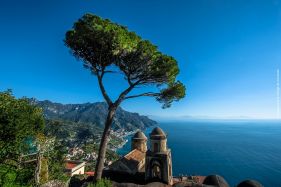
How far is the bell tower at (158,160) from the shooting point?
21875 mm

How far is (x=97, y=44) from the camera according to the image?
15883mm

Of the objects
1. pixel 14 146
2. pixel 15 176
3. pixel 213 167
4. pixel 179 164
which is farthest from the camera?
A: pixel 179 164

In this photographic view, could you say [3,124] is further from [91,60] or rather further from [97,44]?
[97,44]

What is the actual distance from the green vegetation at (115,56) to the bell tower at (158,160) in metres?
6.38

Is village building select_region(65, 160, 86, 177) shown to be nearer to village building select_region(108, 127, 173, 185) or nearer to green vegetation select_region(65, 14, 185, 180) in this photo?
village building select_region(108, 127, 173, 185)

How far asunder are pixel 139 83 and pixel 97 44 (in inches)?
171

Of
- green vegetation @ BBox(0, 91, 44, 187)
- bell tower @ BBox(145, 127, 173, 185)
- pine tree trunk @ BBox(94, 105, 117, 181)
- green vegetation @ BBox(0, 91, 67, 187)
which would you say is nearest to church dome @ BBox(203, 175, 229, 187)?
bell tower @ BBox(145, 127, 173, 185)

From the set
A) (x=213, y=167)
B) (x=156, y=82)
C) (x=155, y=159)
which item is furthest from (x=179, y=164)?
(x=156, y=82)

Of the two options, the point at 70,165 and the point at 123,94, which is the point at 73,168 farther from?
the point at 123,94

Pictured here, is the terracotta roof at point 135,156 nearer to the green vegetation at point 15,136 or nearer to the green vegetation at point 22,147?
the green vegetation at point 22,147

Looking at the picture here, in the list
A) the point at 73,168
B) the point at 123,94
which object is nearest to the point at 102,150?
the point at 123,94

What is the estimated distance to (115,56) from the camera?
16.5m

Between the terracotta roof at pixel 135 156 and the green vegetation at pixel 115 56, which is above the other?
the green vegetation at pixel 115 56

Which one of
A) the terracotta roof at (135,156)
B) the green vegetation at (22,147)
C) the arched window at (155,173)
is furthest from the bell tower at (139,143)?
the green vegetation at (22,147)
